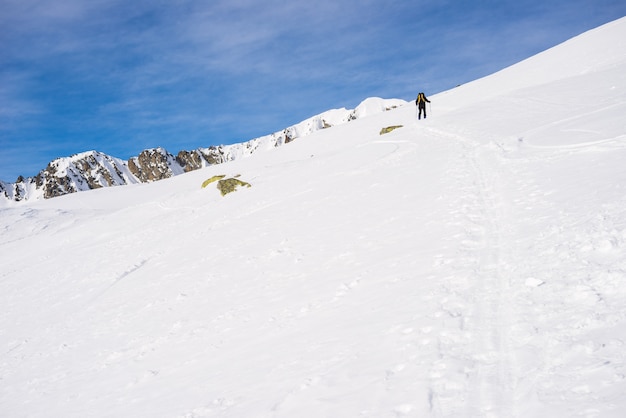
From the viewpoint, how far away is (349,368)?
5070 mm

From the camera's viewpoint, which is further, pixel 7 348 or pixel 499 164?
pixel 499 164

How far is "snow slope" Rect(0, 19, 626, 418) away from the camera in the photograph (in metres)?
4.32

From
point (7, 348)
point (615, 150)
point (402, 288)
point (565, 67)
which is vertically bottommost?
point (7, 348)

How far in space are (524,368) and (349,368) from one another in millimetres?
1908

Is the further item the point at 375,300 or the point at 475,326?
the point at 375,300

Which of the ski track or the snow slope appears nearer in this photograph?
the ski track

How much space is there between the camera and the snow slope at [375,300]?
14.2 feet

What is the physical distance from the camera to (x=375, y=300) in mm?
6703

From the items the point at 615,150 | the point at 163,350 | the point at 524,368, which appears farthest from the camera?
the point at 615,150

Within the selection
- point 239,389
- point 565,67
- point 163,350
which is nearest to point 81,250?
point 163,350

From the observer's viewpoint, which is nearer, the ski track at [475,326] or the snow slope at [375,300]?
the ski track at [475,326]

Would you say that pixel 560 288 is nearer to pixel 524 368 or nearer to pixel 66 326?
pixel 524 368

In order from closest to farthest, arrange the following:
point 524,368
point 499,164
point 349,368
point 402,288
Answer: point 524,368
point 349,368
point 402,288
point 499,164

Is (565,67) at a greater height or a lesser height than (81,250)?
greater
